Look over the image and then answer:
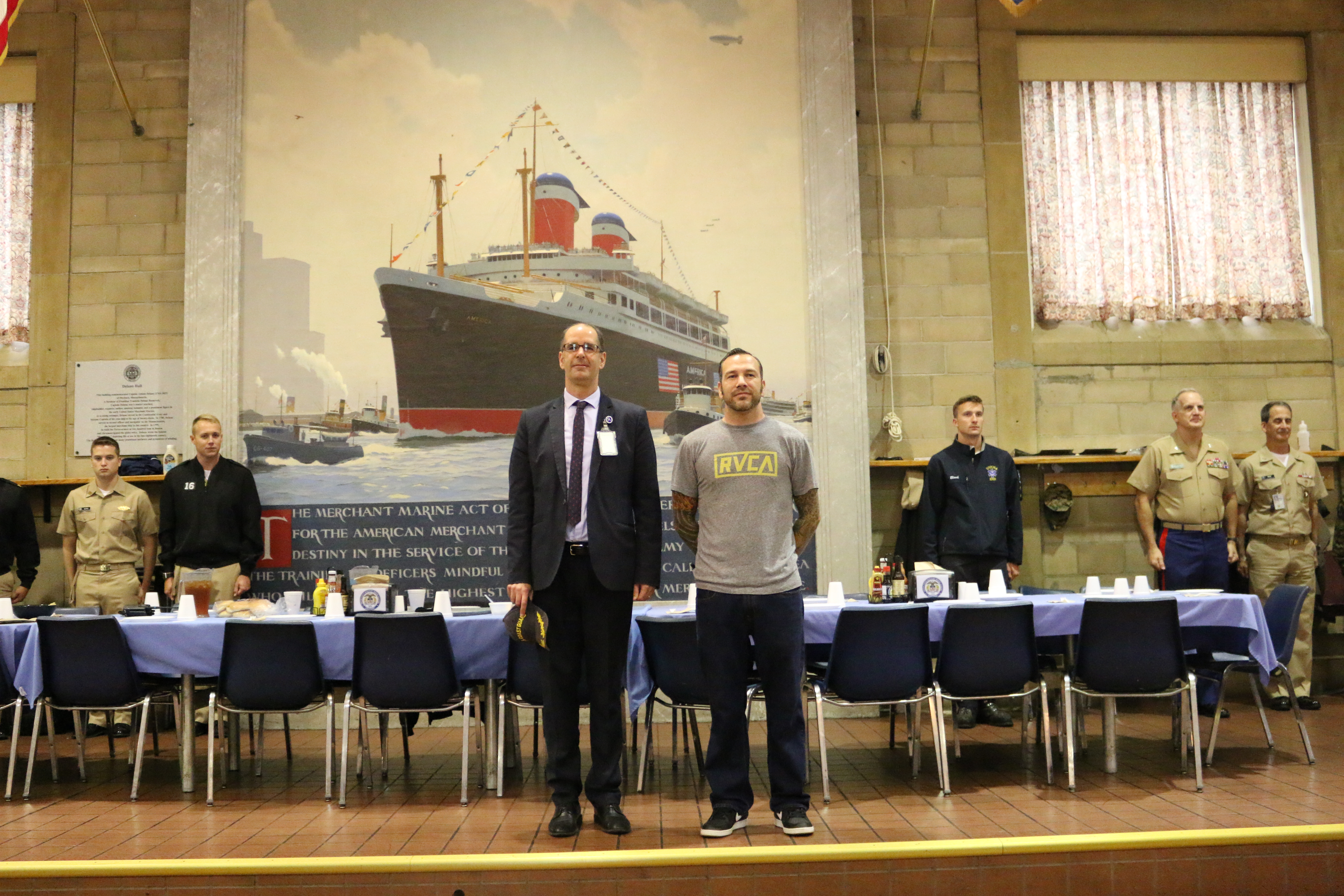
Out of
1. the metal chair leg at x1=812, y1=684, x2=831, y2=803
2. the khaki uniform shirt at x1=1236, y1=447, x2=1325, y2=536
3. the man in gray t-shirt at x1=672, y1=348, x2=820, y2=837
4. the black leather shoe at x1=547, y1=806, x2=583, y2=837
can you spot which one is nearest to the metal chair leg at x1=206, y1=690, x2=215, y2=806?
the black leather shoe at x1=547, y1=806, x2=583, y2=837

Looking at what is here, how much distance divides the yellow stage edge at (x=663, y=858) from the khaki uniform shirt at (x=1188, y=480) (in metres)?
3.03

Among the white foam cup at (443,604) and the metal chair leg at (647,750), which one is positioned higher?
the white foam cup at (443,604)

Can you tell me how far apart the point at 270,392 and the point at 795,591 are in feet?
14.5

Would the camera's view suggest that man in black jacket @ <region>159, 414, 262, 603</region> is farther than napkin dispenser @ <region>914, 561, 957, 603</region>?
Yes

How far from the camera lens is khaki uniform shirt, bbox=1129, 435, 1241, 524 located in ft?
20.4

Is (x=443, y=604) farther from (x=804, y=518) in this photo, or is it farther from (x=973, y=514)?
(x=973, y=514)

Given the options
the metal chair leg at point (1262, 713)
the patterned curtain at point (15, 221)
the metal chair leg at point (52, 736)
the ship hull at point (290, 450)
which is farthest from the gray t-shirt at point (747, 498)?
the patterned curtain at point (15, 221)

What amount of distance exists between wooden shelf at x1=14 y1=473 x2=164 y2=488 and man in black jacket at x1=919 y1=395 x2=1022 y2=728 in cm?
479

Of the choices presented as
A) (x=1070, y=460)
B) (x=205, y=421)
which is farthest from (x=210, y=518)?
(x=1070, y=460)

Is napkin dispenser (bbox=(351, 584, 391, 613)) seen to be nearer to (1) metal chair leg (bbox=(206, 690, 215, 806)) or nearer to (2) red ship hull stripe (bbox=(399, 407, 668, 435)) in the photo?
(1) metal chair leg (bbox=(206, 690, 215, 806))

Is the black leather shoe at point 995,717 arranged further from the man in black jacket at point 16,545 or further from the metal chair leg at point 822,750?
the man in black jacket at point 16,545

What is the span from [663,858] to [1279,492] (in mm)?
4957

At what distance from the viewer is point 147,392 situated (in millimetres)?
7137

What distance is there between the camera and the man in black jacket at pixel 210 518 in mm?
6223
